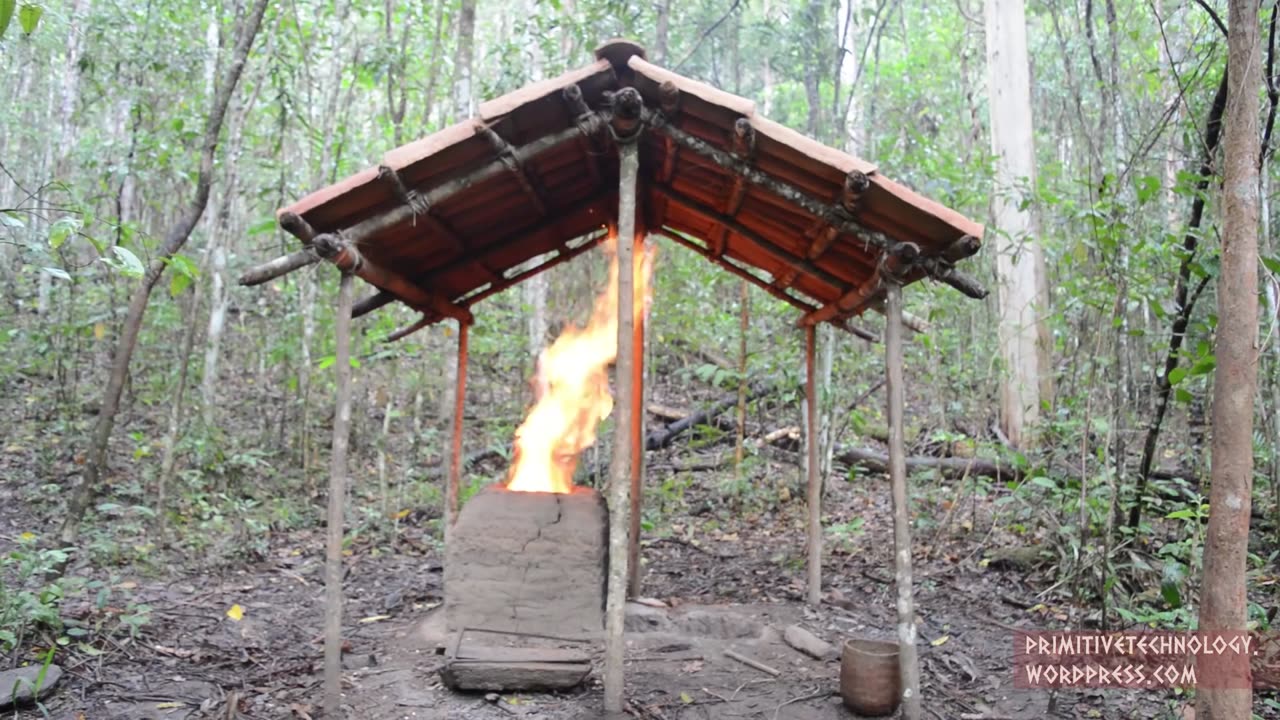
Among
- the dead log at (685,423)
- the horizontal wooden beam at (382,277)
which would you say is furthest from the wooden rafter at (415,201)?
the dead log at (685,423)

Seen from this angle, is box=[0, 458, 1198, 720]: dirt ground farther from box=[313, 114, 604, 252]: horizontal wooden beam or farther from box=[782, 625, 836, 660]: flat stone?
box=[313, 114, 604, 252]: horizontal wooden beam

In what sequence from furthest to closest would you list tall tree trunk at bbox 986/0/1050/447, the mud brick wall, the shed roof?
1. tall tree trunk at bbox 986/0/1050/447
2. the mud brick wall
3. the shed roof

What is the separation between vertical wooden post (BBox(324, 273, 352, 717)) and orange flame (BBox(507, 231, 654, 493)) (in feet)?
7.34

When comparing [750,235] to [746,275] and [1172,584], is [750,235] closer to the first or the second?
[746,275]

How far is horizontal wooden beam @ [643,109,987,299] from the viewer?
5184mm

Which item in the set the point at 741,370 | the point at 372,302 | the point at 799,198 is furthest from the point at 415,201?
the point at 741,370

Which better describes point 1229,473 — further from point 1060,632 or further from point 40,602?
point 40,602

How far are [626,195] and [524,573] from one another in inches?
117

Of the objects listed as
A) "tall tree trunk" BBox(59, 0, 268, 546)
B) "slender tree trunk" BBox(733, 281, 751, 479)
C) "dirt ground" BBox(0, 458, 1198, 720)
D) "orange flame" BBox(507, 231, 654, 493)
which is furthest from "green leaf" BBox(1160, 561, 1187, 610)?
"tall tree trunk" BBox(59, 0, 268, 546)

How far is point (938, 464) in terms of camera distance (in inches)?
397

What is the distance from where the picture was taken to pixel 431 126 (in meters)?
13.6

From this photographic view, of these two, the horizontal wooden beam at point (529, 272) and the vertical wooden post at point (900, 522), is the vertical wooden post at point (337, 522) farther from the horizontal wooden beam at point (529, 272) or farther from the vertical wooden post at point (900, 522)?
the vertical wooden post at point (900, 522)

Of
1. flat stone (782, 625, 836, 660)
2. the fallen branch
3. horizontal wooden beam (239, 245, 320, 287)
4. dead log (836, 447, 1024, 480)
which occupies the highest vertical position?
horizontal wooden beam (239, 245, 320, 287)

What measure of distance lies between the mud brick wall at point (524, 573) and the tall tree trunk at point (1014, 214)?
711 cm
